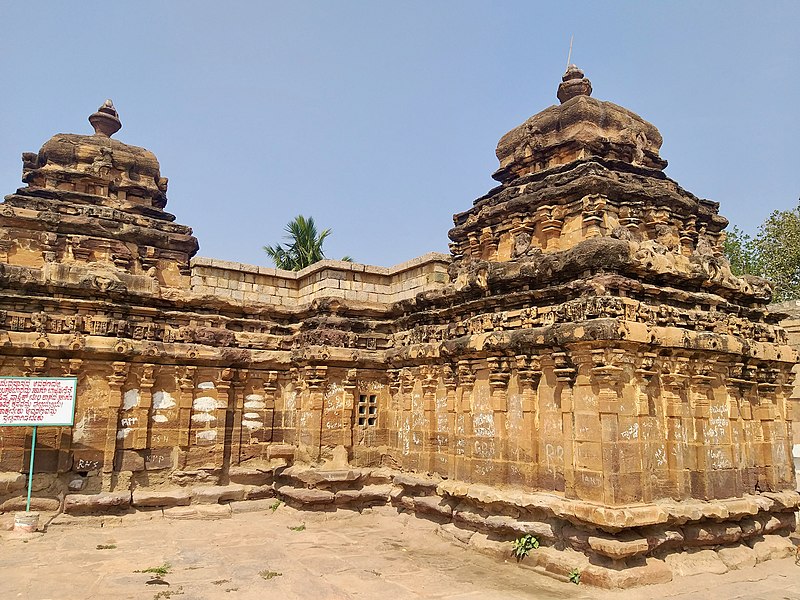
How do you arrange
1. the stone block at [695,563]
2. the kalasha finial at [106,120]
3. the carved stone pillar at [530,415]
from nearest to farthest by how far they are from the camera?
the stone block at [695,563], the carved stone pillar at [530,415], the kalasha finial at [106,120]

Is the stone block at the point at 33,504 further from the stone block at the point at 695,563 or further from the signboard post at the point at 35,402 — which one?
the stone block at the point at 695,563

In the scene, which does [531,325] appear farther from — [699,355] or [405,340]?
[405,340]

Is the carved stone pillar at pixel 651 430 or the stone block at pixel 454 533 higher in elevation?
the carved stone pillar at pixel 651 430

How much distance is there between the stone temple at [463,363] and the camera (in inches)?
350

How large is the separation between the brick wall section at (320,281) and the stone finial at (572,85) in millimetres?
4119

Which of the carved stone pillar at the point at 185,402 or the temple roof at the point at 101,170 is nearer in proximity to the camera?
the carved stone pillar at the point at 185,402

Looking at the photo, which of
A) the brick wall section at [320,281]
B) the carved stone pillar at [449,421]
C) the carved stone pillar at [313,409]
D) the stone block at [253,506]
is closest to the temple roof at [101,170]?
the brick wall section at [320,281]

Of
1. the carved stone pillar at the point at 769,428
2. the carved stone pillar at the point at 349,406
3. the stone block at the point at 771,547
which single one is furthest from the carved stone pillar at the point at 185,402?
the carved stone pillar at the point at 769,428

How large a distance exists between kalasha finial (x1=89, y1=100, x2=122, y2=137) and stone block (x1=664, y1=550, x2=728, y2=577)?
51.7ft

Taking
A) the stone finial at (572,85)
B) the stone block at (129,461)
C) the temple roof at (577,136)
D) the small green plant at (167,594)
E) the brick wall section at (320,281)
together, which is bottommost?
the small green plant at (167,594)

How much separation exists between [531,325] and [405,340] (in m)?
3.85

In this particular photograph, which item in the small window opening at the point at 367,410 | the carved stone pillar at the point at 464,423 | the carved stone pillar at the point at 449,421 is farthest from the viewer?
the small window opening at the point at 367,410

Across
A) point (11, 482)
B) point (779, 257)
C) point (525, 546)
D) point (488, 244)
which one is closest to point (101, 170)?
point (11, 482)

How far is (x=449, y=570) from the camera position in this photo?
348 inches
